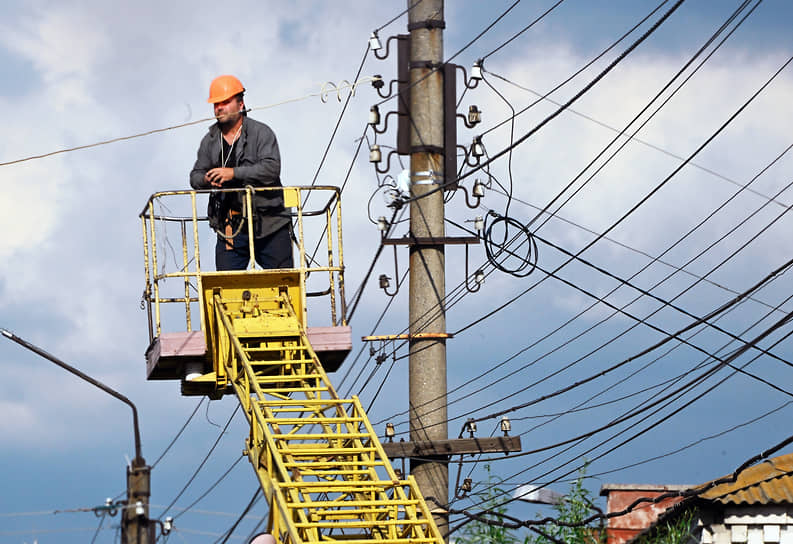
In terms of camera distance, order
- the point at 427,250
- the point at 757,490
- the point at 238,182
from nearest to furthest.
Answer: the point at 238,182, the point at 427,250, the point at 757,490

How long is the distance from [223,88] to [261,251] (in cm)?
208

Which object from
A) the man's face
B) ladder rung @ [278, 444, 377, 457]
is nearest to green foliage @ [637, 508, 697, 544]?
ladder rung @ [278, 444, 377, 457]

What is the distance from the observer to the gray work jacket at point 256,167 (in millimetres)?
16453

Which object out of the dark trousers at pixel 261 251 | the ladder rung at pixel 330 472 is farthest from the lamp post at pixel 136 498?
the ladder rung at pixel 330 472

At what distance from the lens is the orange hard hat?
666 inches

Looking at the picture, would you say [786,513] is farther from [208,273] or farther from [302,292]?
[208,273]

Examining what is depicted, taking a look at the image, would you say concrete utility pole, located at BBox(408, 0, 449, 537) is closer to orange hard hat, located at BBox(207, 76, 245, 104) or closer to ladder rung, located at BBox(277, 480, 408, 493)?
orange hard hat, located at BBox(207, 76, 245, 104)

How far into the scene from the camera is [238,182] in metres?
16.6

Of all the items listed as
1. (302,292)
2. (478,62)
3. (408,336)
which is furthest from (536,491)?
(478,62)

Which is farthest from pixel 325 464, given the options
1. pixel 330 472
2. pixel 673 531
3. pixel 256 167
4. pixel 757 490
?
pixel 757 490

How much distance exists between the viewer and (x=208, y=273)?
1554cm

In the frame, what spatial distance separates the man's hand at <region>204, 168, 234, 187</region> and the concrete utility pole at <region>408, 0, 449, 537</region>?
2314mm

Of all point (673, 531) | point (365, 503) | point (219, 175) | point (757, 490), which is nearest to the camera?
point (365, 503)

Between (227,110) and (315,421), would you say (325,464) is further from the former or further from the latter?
(227,110)
